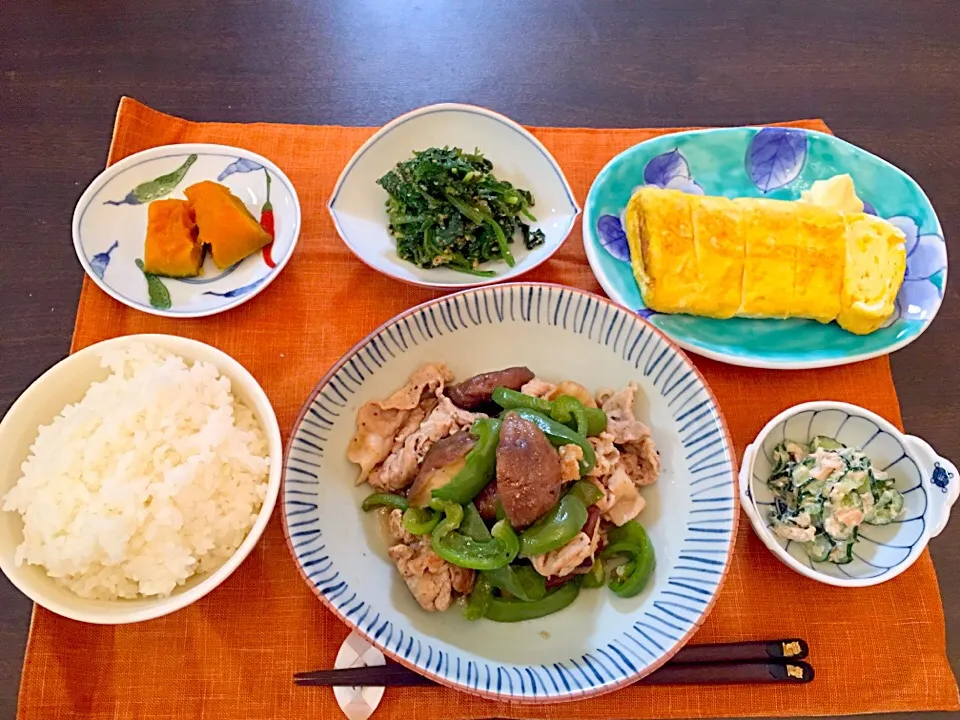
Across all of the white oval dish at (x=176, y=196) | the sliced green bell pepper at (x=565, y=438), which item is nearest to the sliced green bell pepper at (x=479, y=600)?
the sliced green bell pepper at (x=565, y=438)

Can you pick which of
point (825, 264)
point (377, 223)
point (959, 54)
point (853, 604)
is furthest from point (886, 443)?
point (959, 54)

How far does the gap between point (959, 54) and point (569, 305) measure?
250 cm

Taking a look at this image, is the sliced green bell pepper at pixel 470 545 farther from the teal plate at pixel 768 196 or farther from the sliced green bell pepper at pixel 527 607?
the teal plate at pixel 768 196

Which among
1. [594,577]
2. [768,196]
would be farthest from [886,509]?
[768,196]

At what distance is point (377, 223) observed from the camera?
2297 millimetres

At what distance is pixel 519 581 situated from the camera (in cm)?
167

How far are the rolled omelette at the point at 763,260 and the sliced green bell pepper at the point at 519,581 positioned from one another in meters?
0.95

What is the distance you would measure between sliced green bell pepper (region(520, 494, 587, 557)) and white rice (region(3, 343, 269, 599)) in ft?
2.25

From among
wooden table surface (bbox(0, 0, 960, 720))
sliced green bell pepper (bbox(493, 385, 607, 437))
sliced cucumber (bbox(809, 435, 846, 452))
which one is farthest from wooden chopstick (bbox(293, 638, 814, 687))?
wooden table surface (bbox(0, 0, 960, 720))

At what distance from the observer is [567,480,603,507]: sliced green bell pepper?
1.69 metres

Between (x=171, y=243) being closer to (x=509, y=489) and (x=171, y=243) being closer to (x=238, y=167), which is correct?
(x=238, y=167)

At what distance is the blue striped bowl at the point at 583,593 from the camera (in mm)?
1546

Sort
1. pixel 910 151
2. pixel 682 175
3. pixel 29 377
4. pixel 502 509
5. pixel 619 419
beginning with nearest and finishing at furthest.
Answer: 1. pixel 502 509
2. pixel 619 419
3. pixel 29 377
4. pixel 682 175
5. pixel 910 151

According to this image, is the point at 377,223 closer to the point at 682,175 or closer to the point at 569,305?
the point at 569,305
